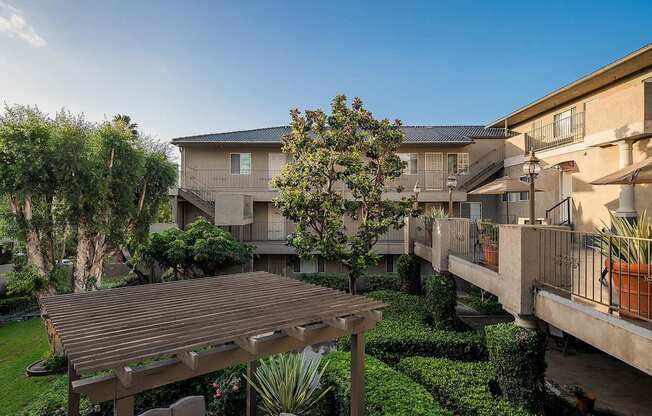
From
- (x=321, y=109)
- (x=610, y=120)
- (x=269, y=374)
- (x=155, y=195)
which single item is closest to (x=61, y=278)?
(x=155, y=195)

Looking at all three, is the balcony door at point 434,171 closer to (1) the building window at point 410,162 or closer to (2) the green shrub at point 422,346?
(1) the building window at point 410,162

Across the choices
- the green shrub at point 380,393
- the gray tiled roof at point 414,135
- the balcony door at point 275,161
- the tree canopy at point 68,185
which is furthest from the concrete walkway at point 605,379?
the balcony door at point 275,161

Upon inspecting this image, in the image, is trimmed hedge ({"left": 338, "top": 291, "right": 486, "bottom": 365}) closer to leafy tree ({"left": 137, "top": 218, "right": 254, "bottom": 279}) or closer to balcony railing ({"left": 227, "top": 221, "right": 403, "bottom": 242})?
leafy tree ({"left": 137, "top": 218, "right": 254, "bottom": 279})

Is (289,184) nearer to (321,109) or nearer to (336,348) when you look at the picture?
(321,109)

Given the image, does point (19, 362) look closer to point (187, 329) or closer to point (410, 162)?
point (187, 329)

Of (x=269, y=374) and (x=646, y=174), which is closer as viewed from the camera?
(x=646, y=174)

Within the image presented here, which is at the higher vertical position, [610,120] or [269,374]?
[610,120]

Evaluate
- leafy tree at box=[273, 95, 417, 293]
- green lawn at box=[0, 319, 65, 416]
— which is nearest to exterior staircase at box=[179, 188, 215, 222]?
leafy tree at box=[273, 95, 417, 293]

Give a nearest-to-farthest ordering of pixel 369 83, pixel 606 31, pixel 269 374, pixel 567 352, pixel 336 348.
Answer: pixel 269 374, pixel 336 348, pixel 567 352, pixel 606 31, pixel 369 83

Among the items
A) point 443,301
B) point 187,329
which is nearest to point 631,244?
point 187,329

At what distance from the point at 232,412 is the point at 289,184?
27.5 feet

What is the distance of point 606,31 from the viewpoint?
18766mm

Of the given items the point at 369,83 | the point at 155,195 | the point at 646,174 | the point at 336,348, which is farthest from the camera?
the point at 369,83

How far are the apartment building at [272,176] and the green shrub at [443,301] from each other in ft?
27.9
